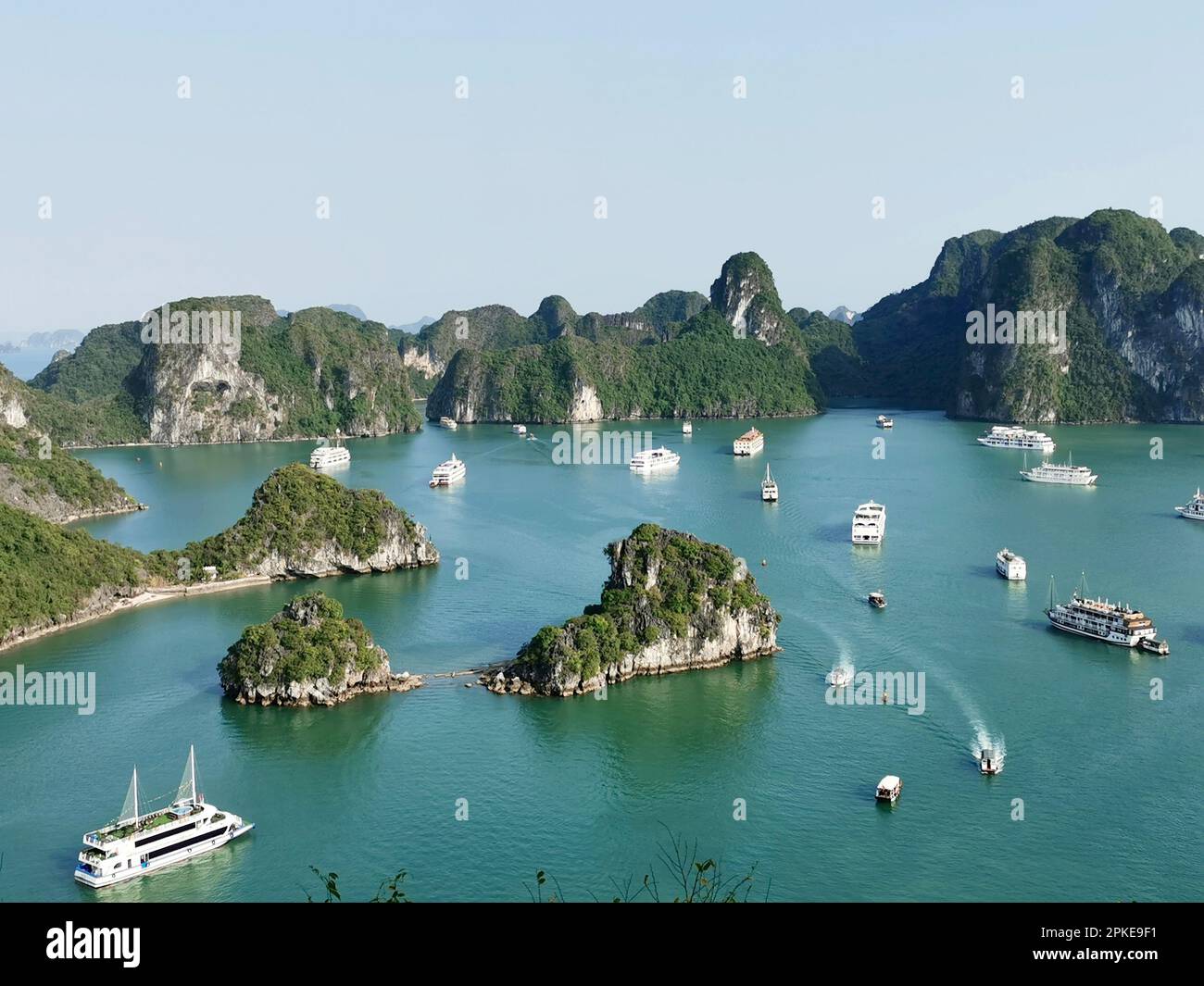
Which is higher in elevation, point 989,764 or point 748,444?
point 748,444

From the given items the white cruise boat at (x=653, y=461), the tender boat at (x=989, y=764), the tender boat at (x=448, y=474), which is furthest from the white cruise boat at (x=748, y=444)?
the tender boat at (x=989, y=764)

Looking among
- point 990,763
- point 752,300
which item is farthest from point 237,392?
point 990,763

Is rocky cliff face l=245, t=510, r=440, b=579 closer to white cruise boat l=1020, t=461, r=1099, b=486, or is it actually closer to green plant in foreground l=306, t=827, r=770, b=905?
green plant in foreground l=306, t=827, r=770, b=905

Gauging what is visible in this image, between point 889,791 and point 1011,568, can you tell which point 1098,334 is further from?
point 889,791

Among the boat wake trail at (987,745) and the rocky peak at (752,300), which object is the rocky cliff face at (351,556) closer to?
the boat wake trail at (987,745)

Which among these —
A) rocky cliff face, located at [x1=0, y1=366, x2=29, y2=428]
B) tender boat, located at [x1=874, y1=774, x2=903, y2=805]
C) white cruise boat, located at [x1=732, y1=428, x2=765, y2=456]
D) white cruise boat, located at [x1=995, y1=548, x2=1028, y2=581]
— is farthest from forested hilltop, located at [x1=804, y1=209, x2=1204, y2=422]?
tender boat, located at [x1=874, y1=774, x2=903, y2=805]
